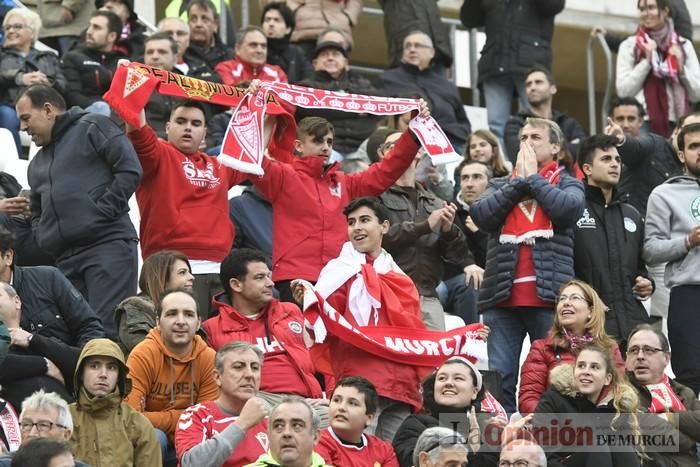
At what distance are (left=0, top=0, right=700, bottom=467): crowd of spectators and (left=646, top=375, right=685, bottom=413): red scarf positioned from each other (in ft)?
0.08

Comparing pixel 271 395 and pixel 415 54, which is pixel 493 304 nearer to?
pixel 271 395

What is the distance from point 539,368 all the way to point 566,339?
0.75 feet

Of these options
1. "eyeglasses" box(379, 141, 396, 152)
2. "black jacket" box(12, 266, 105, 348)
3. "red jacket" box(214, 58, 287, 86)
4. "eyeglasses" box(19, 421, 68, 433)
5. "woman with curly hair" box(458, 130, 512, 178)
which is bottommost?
"eyeglasses" box(19, 421, 68, 433)

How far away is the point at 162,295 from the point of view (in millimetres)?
11195

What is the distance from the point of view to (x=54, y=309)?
11.3m

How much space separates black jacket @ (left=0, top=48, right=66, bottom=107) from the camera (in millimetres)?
15485

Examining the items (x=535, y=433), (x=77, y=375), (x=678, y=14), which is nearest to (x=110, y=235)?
(x=77, y=375)

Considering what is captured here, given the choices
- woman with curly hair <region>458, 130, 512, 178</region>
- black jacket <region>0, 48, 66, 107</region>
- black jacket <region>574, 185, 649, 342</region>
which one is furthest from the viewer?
black jacket <region>0, 48, 66, 107</region>

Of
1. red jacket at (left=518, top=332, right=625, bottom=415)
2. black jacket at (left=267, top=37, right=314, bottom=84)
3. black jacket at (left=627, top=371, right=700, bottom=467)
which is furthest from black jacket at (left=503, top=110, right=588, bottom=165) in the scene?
black jacket at (left=627, top=371, right=700, bottom=467)

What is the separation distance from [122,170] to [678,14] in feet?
24.1

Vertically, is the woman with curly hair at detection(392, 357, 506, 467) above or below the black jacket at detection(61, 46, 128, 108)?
below

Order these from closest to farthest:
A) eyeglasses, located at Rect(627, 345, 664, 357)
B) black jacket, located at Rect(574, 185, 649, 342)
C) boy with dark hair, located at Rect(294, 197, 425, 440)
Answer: boy with dark hair, located at Rect(294, 197, 425, 440) → eyeglasses, located at Rect(627, 345, 664, 357) → black jacket, located at Rect(574, 185, 649, 342)

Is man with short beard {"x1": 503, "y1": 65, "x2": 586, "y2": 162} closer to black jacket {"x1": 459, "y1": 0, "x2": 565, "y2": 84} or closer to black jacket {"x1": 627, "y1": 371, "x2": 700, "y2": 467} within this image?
black jacket {"x1": 459, "y1": 0, "x2": 565, "y2": 84}

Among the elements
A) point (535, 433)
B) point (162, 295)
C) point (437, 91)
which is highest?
point (437, 91)
